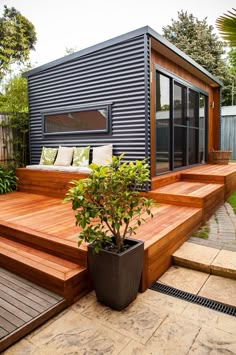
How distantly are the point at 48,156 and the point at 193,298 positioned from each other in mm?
4133

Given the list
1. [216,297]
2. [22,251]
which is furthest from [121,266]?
[22,251]

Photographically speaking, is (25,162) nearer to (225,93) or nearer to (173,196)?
(173,196)

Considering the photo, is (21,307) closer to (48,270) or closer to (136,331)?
(48,270)

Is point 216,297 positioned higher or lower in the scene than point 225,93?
lower

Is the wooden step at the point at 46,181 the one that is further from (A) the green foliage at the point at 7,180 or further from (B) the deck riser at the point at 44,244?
(B) the deck riser at the point at 44,244

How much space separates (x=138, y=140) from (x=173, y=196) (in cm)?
101

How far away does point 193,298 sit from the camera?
2.10 metres

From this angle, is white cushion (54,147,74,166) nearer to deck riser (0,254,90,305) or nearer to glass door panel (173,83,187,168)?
glass door panel (173,83,187,168)

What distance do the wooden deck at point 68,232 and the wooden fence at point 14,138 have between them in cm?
142

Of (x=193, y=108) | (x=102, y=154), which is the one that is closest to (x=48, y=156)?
(x=102, y=154)

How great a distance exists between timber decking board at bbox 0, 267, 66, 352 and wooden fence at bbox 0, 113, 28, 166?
13.1ft

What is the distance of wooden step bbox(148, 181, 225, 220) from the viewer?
3551mm

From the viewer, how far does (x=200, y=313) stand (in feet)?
6.30

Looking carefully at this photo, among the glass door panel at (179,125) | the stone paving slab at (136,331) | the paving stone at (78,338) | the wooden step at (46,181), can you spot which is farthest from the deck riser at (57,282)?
the glass door panel at (179,125)
